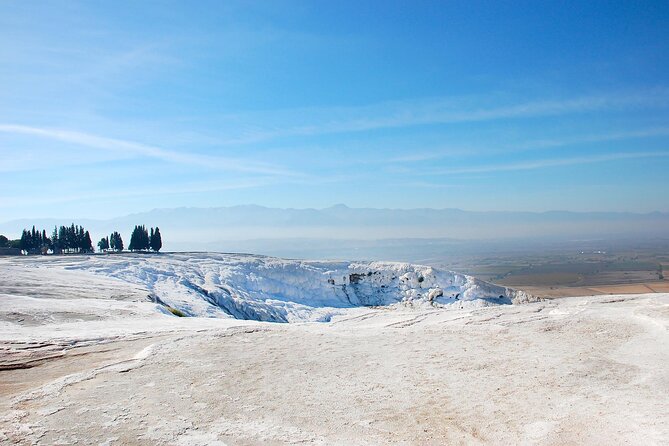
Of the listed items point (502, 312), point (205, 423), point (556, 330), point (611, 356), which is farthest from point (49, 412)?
point (502, 312)

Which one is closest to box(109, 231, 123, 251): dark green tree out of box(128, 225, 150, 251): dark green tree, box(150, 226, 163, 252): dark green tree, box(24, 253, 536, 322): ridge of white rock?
box(128, 225, 150, 251): dark green tree

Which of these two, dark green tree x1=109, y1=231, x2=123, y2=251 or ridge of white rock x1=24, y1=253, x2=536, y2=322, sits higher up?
dark green tree x1=109, y1=231, x2=123, y2=251

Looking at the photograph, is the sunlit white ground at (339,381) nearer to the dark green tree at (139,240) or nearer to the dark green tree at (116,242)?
the dark green tree at (139,240)

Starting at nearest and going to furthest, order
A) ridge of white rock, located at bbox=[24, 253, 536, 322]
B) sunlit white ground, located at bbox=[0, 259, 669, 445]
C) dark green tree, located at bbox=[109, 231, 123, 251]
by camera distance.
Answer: sunlit white ground, located at bbox=[0, 259, 669, 445]
ridge of white rock, located at bbox=[24, 253, 536, 322]
dark green tree, located at bbox=[109, 231, 123, 251]

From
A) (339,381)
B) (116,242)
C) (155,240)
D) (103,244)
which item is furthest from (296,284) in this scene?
(103,244)

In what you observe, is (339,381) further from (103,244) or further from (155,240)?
(103,244)

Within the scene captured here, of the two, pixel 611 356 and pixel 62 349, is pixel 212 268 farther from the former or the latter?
pixel 611 356

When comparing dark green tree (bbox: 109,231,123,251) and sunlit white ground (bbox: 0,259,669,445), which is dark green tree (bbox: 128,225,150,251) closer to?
dark green tree (bbox: 109,231,123,251)

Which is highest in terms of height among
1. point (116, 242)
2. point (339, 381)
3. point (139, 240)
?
point (139, 240)

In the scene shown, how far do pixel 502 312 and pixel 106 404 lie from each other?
1658 cm

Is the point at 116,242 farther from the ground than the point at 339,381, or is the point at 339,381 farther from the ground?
the point at 116,242

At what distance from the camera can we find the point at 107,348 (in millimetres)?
14469

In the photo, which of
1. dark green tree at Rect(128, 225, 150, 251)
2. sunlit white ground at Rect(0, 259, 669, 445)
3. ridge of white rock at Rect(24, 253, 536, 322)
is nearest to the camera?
sunlit white ground at Rect(0, 259, 669, 445)

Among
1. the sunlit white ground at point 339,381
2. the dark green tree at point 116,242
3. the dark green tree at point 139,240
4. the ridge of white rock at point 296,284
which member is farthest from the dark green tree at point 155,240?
the sunlit white ground at point 339,381
